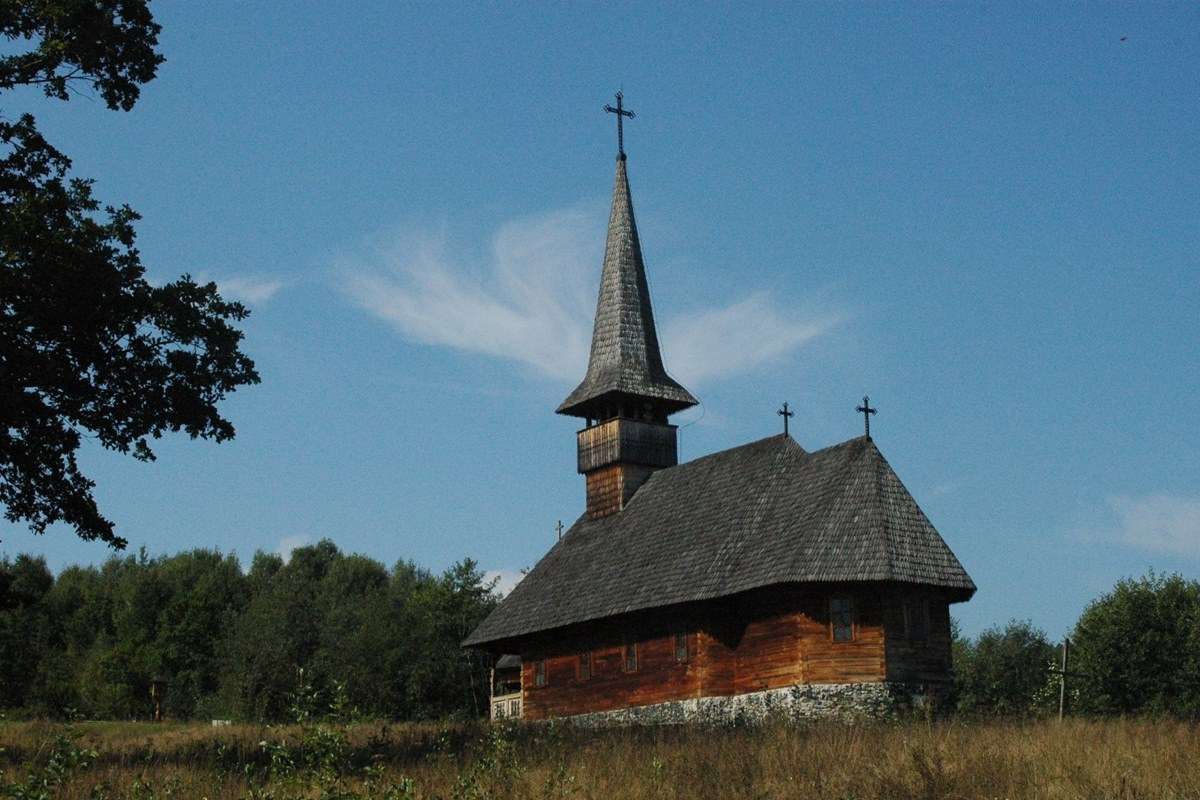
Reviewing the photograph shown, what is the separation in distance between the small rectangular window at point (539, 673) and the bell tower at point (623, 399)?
525 cm

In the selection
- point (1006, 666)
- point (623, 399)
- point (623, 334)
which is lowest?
point (1006, 666)

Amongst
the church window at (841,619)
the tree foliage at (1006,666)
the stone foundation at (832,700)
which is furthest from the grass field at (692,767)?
the tree foliage at (1006,666)

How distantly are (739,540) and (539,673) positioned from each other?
29.0 ft

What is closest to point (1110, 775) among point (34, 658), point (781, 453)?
point (781, 453)

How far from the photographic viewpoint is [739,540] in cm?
3450

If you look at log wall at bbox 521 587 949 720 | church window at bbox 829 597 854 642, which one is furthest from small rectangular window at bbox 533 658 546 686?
church window at bbox 829 597 854 642

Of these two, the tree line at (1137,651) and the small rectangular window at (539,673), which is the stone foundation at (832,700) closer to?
the small rectangular window at (539,673)

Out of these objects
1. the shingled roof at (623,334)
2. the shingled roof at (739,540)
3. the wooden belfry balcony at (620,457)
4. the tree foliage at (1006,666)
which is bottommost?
the tree foliage at (1006,666)

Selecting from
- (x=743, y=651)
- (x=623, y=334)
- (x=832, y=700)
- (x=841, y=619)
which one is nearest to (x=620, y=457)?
(x=623, y=334)

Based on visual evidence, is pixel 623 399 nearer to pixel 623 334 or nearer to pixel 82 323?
pixel 623 334

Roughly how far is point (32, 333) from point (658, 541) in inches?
869

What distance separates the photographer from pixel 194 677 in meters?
70.3

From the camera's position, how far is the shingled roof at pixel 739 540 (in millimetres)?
31547

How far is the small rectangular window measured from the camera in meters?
39.7
